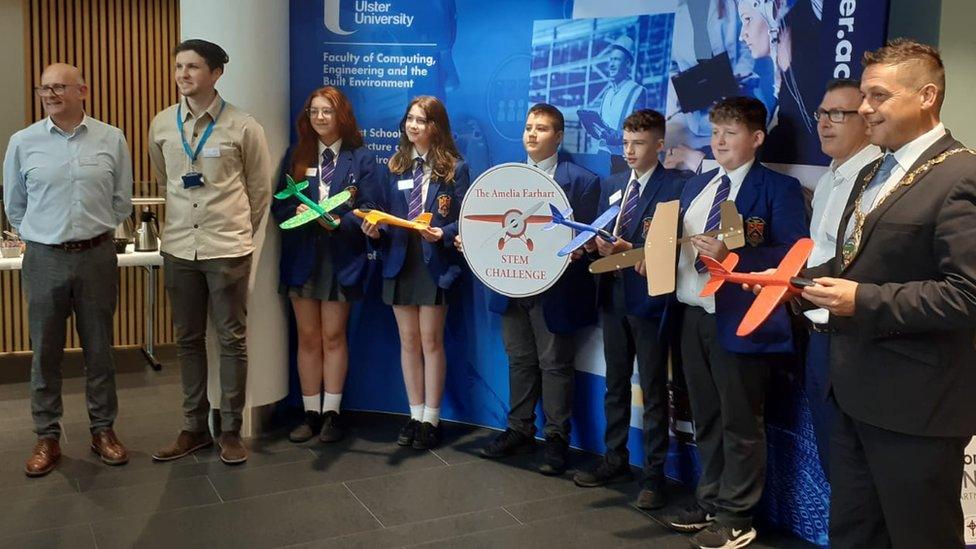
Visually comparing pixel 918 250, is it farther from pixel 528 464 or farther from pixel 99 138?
pixel 99 138

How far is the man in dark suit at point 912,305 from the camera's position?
2.21 metres

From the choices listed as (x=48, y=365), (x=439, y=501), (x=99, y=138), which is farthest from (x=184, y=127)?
(x=439, y=501)

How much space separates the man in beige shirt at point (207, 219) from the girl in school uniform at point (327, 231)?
0.77 ft

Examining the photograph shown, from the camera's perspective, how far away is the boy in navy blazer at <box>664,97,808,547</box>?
3.42 meters

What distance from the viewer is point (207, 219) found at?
170 inches

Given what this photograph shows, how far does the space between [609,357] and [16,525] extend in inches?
99.6

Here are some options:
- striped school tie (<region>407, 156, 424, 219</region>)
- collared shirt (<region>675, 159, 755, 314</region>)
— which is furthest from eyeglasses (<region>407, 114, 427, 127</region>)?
collared shirt (<region>675, 159, 755, 314</region>)

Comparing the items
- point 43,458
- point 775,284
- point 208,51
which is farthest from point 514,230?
point 43,458

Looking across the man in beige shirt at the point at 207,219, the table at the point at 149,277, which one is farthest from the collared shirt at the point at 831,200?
the table at the point at 149,277

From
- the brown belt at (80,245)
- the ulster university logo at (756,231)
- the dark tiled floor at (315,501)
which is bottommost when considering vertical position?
the dark tiled floor at (315,501)

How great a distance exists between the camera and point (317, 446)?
4.73 metres

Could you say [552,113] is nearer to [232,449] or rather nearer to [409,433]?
[409,433]

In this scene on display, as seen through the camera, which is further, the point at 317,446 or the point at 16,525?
the point at 317,446

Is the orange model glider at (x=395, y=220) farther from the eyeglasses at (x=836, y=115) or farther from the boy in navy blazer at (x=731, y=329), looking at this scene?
the eyeglasses at (x=836, y=115)
